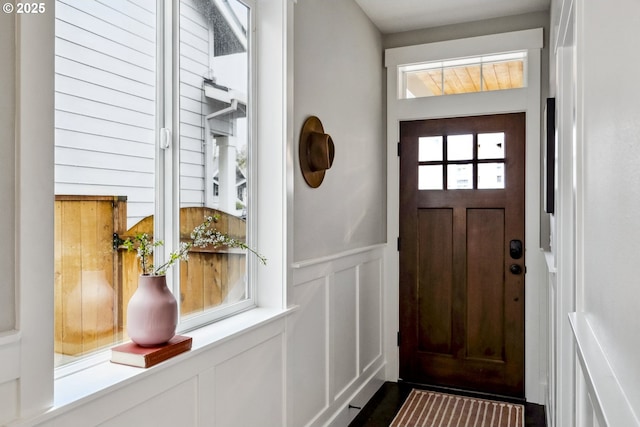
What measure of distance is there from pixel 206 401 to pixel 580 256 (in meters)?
1.25

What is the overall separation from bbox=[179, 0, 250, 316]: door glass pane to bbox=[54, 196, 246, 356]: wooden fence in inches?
3.9

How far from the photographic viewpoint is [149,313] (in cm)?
144

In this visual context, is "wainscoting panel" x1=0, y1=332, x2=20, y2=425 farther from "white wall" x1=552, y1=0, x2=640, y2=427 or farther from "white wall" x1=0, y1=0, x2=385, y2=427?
"white wall" x1=552, y1=0, x2=640, y2=427

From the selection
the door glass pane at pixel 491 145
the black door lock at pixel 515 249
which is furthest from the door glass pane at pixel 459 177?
the black door lock at pixel 515 249

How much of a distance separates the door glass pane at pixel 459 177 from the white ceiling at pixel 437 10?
3.33ft

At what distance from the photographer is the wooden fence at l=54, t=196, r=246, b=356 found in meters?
1.34

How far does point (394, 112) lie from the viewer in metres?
3.63

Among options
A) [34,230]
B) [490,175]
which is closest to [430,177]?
[490,175]

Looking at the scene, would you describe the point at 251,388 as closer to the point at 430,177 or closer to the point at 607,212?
the point at 607,212

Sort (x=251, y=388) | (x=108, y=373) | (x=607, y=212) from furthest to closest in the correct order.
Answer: (x=251, y=388), (x=108, y=373), (x=607, y=212)

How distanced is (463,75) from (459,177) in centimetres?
73

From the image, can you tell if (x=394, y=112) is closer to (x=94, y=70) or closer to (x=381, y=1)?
(x=381, y=1)

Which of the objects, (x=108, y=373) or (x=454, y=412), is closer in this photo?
(x=108, y=373)

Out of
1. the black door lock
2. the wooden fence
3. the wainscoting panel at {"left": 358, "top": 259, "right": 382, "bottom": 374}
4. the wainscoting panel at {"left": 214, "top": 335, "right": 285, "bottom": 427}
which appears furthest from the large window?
the black door lock
